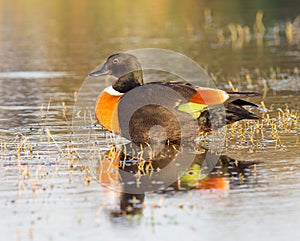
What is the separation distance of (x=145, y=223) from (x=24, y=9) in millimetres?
26539

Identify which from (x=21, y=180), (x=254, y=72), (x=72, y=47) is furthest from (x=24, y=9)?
(x=21, y=180)

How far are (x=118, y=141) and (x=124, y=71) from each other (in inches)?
31.3

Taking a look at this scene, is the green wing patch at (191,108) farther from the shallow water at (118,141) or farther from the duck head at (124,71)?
the duck head at (124,71)

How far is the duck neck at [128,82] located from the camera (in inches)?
381

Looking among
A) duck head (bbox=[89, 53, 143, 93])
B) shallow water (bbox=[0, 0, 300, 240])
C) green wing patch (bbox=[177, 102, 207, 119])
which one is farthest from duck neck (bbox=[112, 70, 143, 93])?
green wing patch (bbox=[177, 102, 207, 119])

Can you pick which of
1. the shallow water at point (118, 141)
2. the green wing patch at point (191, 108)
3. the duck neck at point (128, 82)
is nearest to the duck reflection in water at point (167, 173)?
the shallow water at point (118, 141)

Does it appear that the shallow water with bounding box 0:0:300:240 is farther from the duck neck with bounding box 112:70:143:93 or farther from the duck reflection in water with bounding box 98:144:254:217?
the duck neck with bounding box 112:70:143:93

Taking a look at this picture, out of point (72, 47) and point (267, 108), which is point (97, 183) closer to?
point (267, 108)

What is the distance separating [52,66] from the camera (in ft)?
58.7

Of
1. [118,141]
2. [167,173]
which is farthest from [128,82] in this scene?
[167,173]

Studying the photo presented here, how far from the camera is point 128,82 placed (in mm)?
9719

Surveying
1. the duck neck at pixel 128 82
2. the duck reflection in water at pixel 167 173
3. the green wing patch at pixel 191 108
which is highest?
the duck neck at pixel 128 82

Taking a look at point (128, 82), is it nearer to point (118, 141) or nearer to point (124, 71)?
point (124, 71)

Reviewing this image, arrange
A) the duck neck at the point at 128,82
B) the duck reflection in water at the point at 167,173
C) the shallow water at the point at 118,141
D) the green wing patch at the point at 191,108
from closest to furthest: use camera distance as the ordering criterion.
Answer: the shallow water at the point at 118,141 < the duck reflection in water at the point at 167,173 < the green wing patch at the point at 191,108 < the duck neck at the point at 128,82
